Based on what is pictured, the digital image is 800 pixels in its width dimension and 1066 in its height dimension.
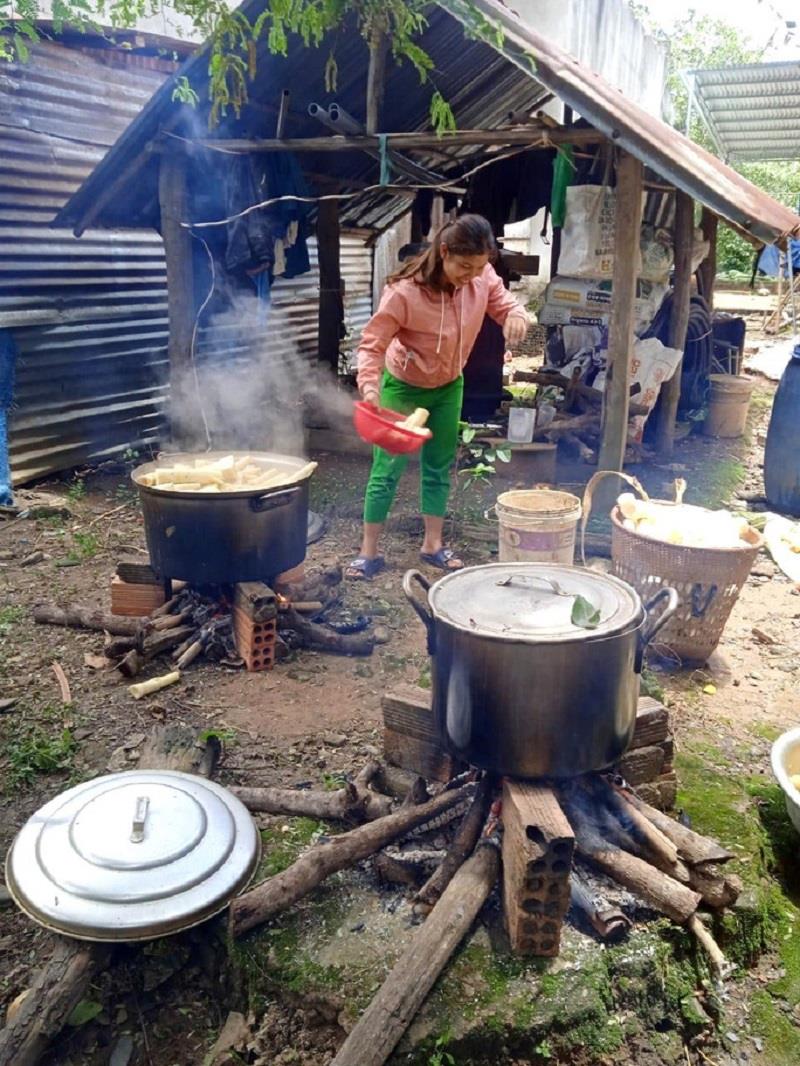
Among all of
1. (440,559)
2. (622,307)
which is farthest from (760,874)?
(622,307)

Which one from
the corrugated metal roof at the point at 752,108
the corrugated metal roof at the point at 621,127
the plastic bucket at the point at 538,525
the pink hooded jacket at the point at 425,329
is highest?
the corrugated metal roof at the point at 752,108

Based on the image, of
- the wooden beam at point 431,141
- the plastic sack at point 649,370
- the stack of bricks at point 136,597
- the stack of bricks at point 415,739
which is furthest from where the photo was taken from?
the plastic sack at point 649,370

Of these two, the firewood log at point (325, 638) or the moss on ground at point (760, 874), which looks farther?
the firewood log at point (325, 638)

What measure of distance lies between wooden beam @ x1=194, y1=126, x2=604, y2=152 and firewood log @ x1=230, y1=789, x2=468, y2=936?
5045mm

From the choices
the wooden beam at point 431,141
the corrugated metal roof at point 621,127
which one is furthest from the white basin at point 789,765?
the wooden beam at point 431,141

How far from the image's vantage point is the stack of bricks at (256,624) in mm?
4414

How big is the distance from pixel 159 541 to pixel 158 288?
5797 millimetres

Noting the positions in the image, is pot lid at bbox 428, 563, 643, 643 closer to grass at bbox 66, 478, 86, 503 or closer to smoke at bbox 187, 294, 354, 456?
smoke at bbox 187, 294, 354, 456

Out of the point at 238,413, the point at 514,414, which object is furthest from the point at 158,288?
the point at 514,414

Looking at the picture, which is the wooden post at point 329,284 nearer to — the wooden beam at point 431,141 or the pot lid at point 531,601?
the wooden beam at point 431,141

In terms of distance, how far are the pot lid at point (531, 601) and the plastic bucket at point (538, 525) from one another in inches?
66.3

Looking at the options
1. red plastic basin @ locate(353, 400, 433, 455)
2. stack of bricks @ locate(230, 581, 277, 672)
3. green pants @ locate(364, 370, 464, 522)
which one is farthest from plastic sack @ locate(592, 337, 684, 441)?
stack of bricks @ locate(230, 581, 277, 672)

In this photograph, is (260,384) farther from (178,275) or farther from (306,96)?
(306,96)

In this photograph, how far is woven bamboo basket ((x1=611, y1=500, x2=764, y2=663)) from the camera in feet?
14.1
